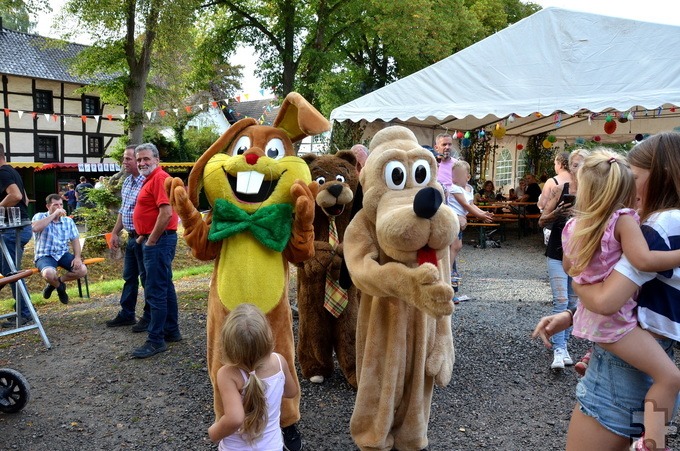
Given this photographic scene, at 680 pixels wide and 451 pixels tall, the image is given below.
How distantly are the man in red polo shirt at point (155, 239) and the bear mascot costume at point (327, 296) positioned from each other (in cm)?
140

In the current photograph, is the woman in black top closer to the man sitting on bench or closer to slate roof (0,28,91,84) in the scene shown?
the man sitting on bench

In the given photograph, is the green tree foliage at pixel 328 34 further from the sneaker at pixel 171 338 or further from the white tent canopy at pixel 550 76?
the sneaker at pixel 171 338

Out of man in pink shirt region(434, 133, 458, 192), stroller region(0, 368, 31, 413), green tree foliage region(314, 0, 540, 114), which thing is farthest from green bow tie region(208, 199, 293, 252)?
green tree foliage region(314, 0, 540, 114)

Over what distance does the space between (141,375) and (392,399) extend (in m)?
2.64

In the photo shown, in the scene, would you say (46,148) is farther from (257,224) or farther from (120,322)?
(257,224)

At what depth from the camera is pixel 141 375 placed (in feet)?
14.8

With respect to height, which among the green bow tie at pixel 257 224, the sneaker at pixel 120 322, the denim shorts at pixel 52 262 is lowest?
the sneaker at pixel 120 322

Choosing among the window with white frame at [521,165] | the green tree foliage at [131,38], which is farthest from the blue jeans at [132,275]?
the window with white frame at [521,165]

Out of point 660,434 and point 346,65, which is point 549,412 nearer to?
point 660,434

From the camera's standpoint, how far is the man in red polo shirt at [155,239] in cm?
472

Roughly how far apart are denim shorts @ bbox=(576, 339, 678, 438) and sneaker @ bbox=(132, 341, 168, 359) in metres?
3.91

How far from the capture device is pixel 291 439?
3.24 meters

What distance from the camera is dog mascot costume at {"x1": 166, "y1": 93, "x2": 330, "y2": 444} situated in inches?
123

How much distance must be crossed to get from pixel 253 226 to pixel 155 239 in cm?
186
